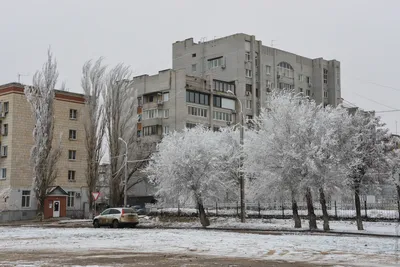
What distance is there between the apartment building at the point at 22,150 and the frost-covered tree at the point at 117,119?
14.9 feet

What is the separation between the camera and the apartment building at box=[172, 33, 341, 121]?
302 feet

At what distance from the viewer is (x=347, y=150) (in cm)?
3288

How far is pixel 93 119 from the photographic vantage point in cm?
6203

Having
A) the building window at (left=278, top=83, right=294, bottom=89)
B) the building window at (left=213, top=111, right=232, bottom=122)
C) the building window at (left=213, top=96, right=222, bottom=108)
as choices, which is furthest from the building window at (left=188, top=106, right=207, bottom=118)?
the building window at (left=278, top=83, right=294, bottom=89)

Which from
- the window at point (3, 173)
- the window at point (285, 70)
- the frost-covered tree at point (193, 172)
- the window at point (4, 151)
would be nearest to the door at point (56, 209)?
the window at point (3, 173)

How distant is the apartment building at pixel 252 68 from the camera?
9206cm

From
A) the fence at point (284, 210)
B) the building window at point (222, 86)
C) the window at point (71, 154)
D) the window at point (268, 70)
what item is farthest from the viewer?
the window at point (268, 70)

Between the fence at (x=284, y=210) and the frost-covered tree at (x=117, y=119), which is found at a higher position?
the frost-covered tree at (x=117, y=119)

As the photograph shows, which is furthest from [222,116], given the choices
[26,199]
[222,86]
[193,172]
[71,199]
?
[193,172]

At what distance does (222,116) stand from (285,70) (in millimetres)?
19527

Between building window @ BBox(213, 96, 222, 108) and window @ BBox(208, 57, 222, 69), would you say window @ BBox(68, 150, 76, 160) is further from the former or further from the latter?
window @ BBox(208, 57, 222, 69)

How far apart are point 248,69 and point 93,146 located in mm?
40368

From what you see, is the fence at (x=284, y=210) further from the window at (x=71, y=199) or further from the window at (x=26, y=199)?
the window at (x=26, y=199)

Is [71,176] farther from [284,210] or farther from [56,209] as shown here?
[284,210]
